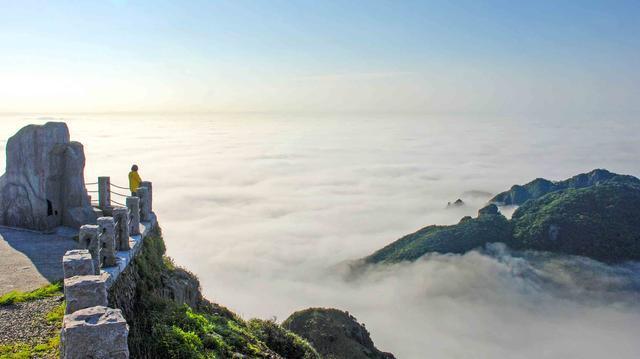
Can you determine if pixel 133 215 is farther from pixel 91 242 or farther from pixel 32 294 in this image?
pixel 91 242

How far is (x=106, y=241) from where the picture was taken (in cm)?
1125

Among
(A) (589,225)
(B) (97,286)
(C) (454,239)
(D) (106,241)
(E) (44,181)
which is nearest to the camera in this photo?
(B) (97,286)

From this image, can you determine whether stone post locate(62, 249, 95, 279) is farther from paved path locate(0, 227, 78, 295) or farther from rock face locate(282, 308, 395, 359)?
rock face locate(282, 308, 395, 359)

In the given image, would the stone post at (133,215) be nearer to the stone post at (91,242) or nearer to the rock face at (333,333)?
the stone post at (91,242)

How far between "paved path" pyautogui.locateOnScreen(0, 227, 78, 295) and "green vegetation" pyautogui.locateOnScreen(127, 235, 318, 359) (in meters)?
2.19

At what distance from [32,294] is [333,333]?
27336mm

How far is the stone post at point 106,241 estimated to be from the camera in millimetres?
11227

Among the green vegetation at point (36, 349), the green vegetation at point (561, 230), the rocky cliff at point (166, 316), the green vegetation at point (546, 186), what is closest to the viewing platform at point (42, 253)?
the rocky cliff at point (166, 316)

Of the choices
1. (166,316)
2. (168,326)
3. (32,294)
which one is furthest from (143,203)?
(168,326)

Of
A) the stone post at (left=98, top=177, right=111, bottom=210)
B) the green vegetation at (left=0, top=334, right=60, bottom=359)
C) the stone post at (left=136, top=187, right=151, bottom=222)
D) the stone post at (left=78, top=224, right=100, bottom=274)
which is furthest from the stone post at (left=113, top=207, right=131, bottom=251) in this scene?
the stone post at (left=98, top=177, right=111, bottom=210)

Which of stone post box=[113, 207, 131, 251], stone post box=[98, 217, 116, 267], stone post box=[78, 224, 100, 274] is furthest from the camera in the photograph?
stone post box=[113, 207, 131, 251]

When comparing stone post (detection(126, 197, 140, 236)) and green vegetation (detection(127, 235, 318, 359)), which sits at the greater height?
stone post (detection(126, 197, 140, 236))

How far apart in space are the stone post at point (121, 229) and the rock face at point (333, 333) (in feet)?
71.9

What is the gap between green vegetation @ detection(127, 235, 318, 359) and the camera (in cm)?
1055
